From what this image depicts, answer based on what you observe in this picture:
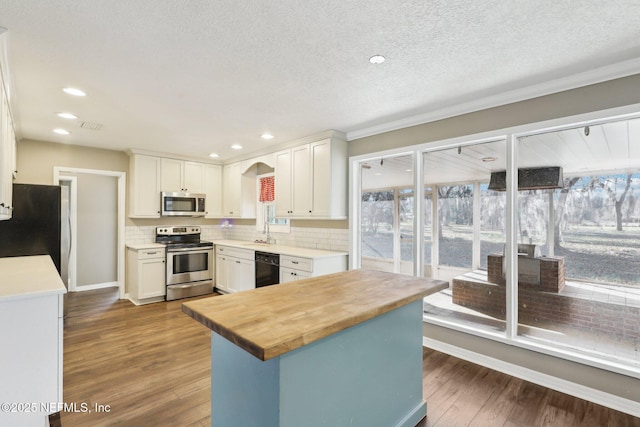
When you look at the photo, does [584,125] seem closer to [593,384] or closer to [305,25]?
[593,384]

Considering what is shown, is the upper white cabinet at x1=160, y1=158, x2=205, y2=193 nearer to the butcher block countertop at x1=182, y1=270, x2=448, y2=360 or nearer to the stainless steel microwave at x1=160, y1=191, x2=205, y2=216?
the stainless steel microwave at x1=160, y1=191, x2=205, y2=216

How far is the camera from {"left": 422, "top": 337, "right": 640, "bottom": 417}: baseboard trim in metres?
2.21

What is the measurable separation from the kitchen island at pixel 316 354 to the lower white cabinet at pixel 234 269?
9.03 ft

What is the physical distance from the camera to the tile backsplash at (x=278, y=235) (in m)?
4.24

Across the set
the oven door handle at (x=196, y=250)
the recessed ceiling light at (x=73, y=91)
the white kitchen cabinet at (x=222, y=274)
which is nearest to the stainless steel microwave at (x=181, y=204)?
the oven door handle at (x=196, y=250)

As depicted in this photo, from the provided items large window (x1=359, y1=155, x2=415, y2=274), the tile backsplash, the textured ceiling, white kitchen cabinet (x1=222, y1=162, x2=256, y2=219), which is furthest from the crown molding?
white kitchen cabinet (x1=222, y1=162, x2=256, y2=219)

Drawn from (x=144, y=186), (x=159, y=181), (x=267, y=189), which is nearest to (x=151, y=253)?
(x=144, y=186)

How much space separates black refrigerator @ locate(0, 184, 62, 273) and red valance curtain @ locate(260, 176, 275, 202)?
2.80m

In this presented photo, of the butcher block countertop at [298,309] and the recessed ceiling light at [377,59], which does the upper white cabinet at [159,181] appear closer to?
the butcher block countertop at [298,309]

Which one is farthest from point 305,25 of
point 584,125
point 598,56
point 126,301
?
point 126,301

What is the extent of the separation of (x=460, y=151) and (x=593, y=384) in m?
2.23

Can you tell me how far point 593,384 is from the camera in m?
2.33

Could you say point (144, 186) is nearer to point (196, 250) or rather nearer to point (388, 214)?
point (196, 250)

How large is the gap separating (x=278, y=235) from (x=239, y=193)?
112 centimetres
